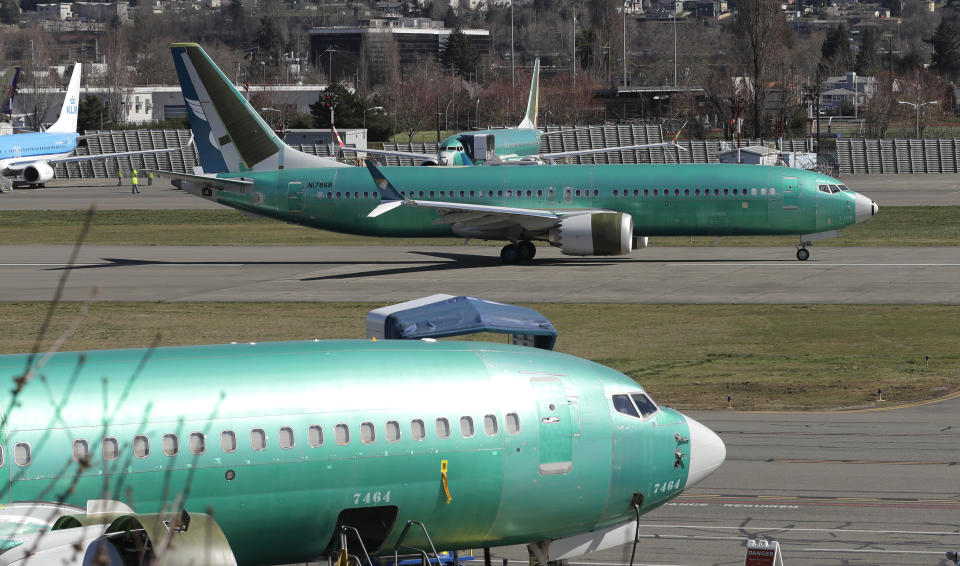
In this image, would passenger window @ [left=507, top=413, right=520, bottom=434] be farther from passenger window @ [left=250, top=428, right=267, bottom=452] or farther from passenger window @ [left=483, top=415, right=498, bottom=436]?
passenger window @ [left=250, top=428, right=267, bottom=452]

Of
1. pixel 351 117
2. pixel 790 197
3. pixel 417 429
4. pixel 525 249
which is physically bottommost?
pixel 525 249

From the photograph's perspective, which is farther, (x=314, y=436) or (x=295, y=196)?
(x=295, y=196)

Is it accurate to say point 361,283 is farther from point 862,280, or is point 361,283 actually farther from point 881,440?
point 881,440

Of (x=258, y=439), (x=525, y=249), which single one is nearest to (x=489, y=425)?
(x=258, y=439)

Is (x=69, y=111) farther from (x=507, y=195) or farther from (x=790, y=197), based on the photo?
(x=790, y=197)

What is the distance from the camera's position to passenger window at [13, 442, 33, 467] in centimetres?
1627

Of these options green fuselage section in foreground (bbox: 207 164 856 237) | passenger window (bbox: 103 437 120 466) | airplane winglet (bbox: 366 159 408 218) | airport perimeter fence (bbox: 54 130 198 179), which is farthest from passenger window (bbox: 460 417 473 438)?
airport perimeter fence (bbox: 54 130 198 179)

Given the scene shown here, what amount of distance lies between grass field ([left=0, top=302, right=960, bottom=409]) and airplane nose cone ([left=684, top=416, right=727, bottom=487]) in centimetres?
1280

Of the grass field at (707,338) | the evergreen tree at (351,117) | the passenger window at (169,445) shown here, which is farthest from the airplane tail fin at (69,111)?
the passenger window at (169,445)

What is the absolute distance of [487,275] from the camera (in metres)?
56.7

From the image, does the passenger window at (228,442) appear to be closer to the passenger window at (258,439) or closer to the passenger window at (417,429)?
the passenger window at (258,439)

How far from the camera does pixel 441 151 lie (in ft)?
378

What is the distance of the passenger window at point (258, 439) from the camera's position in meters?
17.0

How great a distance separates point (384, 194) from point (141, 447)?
40637 millimetres
